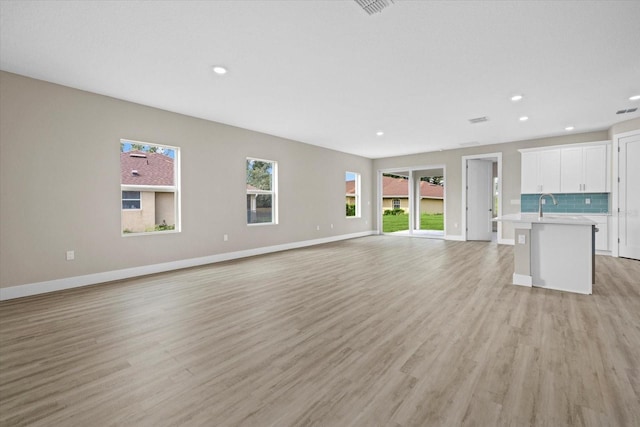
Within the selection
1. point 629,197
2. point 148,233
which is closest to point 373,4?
point 148,233

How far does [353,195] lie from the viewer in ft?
33.1

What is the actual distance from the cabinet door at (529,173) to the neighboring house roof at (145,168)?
315 inches

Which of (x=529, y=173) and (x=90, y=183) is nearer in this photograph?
(x=90, y=183)

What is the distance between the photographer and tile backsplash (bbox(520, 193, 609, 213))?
6.43m

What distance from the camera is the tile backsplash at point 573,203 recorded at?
6.43 m

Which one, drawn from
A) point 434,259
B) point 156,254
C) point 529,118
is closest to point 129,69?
point 156,254

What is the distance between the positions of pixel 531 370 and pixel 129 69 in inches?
194

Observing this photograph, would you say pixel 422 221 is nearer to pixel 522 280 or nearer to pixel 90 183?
pixel 522 280

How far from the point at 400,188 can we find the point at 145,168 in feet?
38.6

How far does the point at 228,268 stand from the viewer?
5.16 m

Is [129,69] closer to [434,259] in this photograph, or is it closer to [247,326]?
[247,326]

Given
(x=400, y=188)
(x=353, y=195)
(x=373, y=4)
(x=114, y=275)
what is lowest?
(x=114, y=275)

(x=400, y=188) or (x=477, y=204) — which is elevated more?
(x=400, y=188)

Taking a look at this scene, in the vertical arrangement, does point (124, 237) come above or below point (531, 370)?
above
